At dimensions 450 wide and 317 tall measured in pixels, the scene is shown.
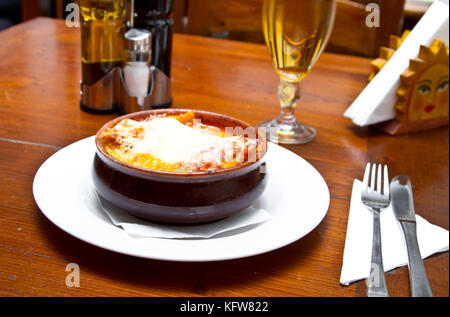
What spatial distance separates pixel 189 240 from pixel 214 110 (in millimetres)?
425

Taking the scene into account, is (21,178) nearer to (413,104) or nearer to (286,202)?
(286,202)

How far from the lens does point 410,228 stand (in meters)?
0.51

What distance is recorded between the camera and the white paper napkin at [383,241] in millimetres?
462

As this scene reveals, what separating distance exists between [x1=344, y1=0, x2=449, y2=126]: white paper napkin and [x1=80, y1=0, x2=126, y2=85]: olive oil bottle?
15.2 inches

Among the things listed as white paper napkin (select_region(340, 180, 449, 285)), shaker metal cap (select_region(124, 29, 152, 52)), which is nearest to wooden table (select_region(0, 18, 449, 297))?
white paper napkin (select_region(340, 180, 449, 285))

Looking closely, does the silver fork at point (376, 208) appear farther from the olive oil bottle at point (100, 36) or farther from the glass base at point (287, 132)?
the olive oil bottle at point (100, 36)

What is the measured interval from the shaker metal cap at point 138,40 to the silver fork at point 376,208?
37 centimetres

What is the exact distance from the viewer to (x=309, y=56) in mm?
761

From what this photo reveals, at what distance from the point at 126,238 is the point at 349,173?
0.34 metres

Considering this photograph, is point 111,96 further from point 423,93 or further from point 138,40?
point 423,93

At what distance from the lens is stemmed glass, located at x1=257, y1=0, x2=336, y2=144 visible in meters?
0.72

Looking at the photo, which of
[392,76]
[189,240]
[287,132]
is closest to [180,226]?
[189,240]

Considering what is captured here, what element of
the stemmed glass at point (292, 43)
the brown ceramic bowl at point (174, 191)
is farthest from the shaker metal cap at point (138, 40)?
the brown ceramic bowl at point (174, 191)
